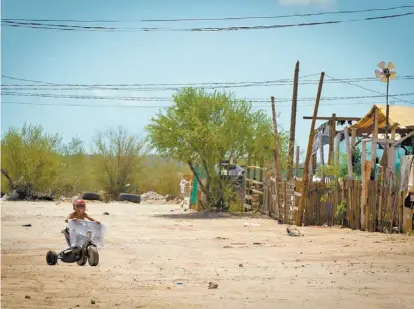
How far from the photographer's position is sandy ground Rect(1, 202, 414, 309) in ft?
33.6

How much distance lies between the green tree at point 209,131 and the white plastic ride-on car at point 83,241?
21.5 metres

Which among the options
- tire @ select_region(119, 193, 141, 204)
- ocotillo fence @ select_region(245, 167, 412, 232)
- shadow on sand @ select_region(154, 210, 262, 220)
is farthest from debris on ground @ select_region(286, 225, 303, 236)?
tire @ select_region(119, 193, 141, 204)

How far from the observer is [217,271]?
13.5m

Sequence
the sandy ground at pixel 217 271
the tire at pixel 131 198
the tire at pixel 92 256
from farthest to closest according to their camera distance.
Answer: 1. the tire at pixel 131 198
2. the tire at pixel 92 256
3. the sandy ground at pixel 217 271

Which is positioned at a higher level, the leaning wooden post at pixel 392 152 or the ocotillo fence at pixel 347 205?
the leaning wooden post at pixel 392 152

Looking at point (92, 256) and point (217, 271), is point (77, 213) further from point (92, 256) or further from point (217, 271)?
point (217, 271)

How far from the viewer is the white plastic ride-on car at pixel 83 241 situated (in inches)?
470

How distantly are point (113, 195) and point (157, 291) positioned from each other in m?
48.7

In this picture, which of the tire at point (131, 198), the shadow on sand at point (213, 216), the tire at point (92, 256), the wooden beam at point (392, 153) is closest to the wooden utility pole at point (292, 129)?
the shadow on sand at point (213, 216)

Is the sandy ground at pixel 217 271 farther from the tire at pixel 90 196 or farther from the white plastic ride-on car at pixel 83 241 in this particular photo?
→ the tire at pixel 90 196

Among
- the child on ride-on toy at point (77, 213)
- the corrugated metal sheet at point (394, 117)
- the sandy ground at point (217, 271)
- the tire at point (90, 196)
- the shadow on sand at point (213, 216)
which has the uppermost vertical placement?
the corrugated metal sheet at point (394, 117)

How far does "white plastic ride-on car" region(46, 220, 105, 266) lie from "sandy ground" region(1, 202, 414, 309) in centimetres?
37

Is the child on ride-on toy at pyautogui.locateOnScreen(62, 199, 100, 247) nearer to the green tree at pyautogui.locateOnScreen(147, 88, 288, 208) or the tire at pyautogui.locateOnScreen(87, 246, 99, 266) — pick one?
the tire at pyautogui.locateOnScreen(87, 246, 99, 266)

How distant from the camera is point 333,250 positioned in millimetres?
17328
